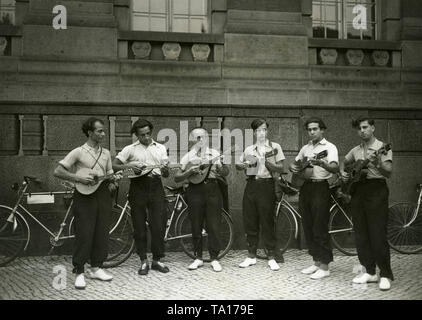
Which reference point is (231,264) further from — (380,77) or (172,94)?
(380,77)

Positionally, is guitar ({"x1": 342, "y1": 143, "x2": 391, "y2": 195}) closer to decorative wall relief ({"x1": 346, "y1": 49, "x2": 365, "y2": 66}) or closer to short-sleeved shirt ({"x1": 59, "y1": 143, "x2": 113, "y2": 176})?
short-sleeved shirt ({"x1": 59, "y1": 143, "x2": 113, "y2": 176})

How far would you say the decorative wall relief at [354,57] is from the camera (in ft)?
31.9

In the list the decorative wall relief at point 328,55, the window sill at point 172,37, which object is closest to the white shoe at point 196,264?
the window sill at point 172,37

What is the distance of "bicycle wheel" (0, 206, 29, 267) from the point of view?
7.50 meters

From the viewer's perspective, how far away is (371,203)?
Answer: 6344 millimetres

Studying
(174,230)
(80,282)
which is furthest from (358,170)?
(80,282)

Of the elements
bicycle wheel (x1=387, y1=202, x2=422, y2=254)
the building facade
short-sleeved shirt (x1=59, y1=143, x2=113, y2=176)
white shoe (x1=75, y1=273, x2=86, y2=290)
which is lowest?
white shoe (x1=75, y1=273, x2=86, y2=290)

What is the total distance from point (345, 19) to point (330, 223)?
4478mm

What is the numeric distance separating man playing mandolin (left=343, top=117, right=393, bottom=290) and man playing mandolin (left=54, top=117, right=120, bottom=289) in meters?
3.33

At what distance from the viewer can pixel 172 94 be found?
9078 millimetres

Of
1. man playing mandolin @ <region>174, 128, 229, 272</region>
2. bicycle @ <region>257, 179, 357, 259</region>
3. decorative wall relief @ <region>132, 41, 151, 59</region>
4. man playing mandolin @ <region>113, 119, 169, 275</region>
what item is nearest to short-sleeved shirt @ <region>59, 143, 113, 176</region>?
man playing mandolin @ <region>113, 119, 169, 275</region>

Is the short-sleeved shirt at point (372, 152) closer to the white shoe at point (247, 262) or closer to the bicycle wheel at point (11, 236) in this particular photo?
the white shoe at point (247, 262)

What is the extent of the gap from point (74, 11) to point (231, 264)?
17.5ft
